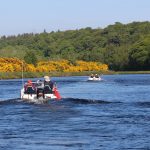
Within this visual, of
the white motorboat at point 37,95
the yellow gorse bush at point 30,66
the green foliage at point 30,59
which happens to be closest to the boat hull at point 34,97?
the white motorboat at point 37,95

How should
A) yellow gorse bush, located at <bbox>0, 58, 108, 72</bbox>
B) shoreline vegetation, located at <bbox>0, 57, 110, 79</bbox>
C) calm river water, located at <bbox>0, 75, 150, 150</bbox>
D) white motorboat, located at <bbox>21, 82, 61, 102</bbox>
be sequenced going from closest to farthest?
calm river water, located at <bbox>0, 75, 150, 150</bbox> → white motorboat, located at <bbox>21, 82, 61, 102</bbox> → shoreline vegetation, located at <bbox>0, 57, 110, 79</bbox> → yellow gorse bush, located at <bbox>0, 58, 108, 72</bbox>

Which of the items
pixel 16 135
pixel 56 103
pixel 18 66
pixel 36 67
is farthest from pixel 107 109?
pixel 36 67

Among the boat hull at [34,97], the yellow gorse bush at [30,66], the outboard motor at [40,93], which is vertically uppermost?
the yellow gorse bush at [30,66]

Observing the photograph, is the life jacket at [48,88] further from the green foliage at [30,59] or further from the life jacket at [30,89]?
the green foliage at [30,59]

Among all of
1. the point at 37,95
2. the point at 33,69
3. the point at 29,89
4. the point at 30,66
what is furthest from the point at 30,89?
the point at 30,66

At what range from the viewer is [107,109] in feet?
161

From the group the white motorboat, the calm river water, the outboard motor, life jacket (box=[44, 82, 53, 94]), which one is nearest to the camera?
the calm river water

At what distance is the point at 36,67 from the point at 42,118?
14441 cm

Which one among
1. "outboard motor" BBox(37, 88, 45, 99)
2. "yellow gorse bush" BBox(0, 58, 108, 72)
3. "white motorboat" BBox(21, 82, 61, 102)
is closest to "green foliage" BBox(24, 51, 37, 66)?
"yellow gorse bush" BBox(0, 58, 108, 72)

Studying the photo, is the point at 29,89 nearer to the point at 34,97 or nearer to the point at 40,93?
the point at 34,97

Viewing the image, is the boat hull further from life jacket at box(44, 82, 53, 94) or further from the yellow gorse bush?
the yellow gorse bush

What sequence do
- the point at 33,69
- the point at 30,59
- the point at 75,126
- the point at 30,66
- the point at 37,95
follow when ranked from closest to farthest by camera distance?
the point at 75,126, the point at 37,95, the point at 33,69, the point at 30,66, the point at 30,59

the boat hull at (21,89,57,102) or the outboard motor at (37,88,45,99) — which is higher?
the outboard motor at (37,88,45,99)

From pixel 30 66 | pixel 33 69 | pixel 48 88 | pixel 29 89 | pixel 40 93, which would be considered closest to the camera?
pixel 40 93
